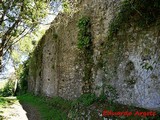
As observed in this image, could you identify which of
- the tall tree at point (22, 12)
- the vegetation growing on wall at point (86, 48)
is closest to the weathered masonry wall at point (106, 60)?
the vegetation growing on wall at point (86, 48)

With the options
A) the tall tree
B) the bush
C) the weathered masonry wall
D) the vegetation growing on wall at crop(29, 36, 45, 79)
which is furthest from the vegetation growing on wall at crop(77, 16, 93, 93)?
the bush

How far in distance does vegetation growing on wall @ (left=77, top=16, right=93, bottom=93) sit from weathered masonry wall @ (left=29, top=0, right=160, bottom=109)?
0.20 meters

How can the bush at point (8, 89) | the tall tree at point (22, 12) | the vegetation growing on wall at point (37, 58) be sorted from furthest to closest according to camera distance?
the bush at point (8, 89) → the vegetation growing on wall at point (37, 58) → the tall tree at point (22, 12)

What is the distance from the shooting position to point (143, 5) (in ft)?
22.8

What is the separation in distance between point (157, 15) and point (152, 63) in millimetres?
1233

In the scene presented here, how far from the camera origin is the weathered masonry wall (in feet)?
22.6

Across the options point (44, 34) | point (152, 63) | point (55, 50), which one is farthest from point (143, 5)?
point (44, 34)

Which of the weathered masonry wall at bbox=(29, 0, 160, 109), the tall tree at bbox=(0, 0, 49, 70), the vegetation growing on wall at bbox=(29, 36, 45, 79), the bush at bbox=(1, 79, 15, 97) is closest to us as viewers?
the weathered masonry wall at bbox=(29, 0, 160, 109)

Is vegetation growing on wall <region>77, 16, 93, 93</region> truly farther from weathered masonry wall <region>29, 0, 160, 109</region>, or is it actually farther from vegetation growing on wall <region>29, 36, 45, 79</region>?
vegetation growing on wall <region>29, 36, 45, 79</region>

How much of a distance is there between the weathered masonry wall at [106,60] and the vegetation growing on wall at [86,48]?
0.65 ft

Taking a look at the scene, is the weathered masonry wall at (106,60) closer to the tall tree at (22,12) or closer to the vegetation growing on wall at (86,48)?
the vegetation growing on wall at (86,48)

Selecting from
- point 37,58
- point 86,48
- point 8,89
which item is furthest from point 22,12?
point 8,89

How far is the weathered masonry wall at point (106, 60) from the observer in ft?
22.6

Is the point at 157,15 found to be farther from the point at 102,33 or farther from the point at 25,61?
the point at 25,61
